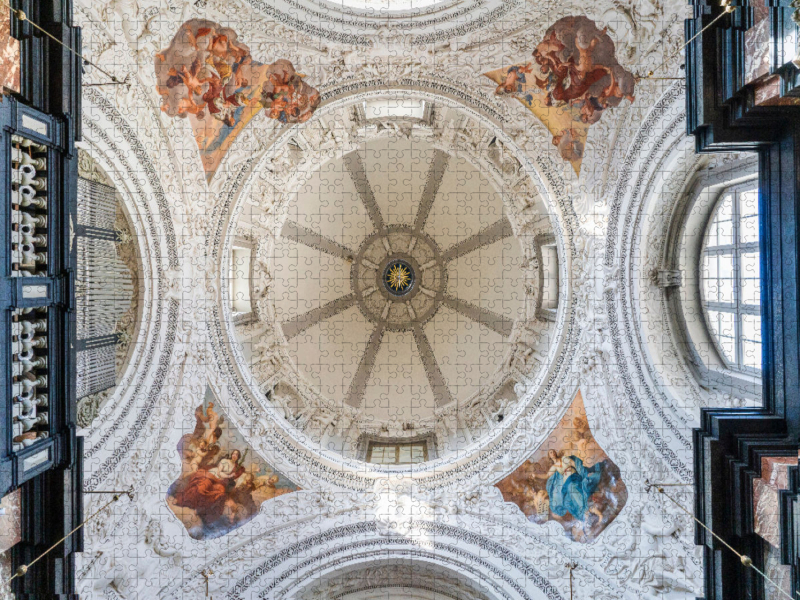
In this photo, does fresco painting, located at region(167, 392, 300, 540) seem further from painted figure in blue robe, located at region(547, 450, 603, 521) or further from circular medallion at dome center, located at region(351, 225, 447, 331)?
circular medallion at dome center, located at region(351, 225, 447, 331)

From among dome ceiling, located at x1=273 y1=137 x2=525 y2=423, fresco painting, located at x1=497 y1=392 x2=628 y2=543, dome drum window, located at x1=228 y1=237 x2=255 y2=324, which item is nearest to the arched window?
fresco painting, located at x1=497 y1=392 x2=628 y2=543

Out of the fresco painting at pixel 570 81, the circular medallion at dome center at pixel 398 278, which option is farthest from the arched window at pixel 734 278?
the circular medallion at dome center at pixel 398 278

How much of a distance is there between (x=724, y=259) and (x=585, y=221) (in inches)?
93.7

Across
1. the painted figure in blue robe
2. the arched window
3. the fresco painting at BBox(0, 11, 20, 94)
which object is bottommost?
the painted figure in blue robe

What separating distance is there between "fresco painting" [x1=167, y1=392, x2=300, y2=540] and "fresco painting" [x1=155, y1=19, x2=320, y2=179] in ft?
16.0

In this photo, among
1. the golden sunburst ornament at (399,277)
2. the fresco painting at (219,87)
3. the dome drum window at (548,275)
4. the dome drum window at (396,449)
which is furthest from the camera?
the golden sunburst ornament at (399,277)

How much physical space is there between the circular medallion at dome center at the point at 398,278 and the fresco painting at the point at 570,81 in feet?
21.6

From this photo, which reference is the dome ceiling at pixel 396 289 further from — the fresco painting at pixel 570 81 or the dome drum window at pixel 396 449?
the fresco painting at pixel 570 81

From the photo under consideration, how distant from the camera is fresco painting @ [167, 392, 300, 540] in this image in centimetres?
1029

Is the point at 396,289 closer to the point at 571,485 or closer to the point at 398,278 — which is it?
the point at 398,278

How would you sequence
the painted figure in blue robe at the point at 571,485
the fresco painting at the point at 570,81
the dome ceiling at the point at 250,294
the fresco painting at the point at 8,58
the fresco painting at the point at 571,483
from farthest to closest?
1. the painted figure in blue robe at the point at 571,485
2. the fresco painting at the point at 571,483
3. the fresco painting at the point at 570,81
4. the dome ceiling at the point at 250,294
5. the fresco painting at the point at 8,58

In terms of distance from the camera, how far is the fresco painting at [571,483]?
10.0m

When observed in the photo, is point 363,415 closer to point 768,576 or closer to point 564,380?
point 564,380

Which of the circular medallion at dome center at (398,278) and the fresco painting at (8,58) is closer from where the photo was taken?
the fresco painting at (8,58)
